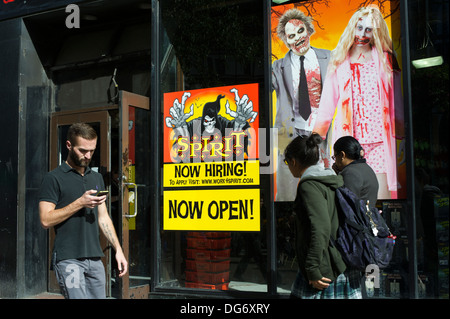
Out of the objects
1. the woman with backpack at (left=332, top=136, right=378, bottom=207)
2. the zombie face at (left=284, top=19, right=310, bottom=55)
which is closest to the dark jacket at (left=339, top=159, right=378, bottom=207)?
the woman with backpack at (left=332, top=136, right=378, bottom=207)

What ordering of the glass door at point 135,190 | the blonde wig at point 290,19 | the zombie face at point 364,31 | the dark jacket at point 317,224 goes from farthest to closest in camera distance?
the glass door at point 135,190 → the blonde wig at point 290,19 → the zombie face at point 364,31 → the dark jacket at point 317,224

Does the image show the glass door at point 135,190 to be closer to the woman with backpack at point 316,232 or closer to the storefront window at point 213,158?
the storefront window at point 213,158

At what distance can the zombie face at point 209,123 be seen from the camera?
20.0ft

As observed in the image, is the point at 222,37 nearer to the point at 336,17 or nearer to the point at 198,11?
the point at 198,11

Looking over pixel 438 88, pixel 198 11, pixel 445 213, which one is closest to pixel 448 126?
pixel 438 88

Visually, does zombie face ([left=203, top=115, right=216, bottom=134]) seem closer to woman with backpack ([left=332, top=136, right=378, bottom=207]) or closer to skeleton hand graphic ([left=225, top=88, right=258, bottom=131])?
skeleton hand graphic ([left=225, top=88, right=258, bottom=131])

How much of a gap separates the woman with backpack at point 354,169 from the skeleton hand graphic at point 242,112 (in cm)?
154

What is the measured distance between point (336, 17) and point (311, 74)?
661mm

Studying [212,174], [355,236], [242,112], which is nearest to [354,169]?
[355,236]

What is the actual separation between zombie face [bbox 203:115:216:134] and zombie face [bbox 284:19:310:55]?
123cm

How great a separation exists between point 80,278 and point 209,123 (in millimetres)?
2789

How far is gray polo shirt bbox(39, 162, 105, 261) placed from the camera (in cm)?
379

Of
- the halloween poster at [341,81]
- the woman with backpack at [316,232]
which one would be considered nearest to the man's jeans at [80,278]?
the woman with backpack at [316,232]

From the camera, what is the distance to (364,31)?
217 inches
